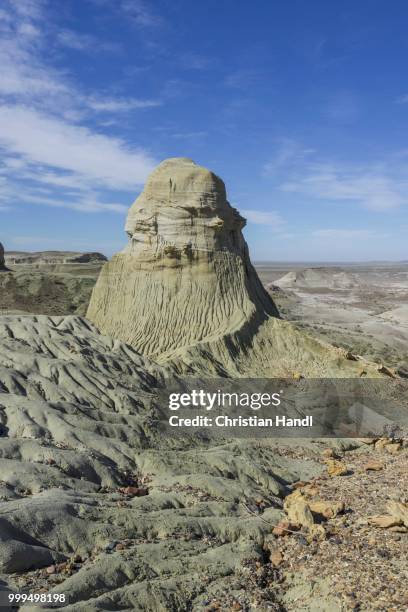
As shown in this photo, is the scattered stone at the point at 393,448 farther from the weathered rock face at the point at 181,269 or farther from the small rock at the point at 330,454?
the weathered rock face at the point at 181,269

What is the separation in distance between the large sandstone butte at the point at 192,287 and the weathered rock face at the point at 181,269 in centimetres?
4

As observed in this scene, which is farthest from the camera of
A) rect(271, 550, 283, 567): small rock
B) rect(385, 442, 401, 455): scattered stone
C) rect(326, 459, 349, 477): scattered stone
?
rect(385, 442, 401, 455): scattered stone

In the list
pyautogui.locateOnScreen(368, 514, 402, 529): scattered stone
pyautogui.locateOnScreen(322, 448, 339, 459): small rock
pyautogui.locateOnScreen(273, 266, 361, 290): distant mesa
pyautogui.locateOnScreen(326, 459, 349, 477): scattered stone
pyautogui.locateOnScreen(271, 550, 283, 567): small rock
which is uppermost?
pyautogui.locateOnScreen(273, 266, 361, 290): distant mesa

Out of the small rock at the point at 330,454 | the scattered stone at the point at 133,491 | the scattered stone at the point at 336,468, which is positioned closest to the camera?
the scattered stone at the point at 133,491

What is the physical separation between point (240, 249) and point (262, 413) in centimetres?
782

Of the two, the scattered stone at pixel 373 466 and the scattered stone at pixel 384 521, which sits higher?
the scattered stone at pixel 384 521

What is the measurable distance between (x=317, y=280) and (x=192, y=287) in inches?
3700

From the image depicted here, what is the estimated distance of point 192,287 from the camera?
1908cm

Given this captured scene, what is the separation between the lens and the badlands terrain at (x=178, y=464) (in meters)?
6.34

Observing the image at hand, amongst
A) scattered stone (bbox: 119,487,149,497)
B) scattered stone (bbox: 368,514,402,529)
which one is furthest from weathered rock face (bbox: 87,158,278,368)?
scattered stone (bbox: 368,514,402,529)

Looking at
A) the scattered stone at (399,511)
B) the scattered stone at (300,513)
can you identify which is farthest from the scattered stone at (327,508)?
the scattered stone at (399,511)

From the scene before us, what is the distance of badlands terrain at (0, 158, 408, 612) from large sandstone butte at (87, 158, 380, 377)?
6 centimetres

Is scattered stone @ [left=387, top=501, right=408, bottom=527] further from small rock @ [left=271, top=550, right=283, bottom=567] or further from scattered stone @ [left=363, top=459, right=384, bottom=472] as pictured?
scattered stone @ [left=363, top=459, right=384, bottom=472]

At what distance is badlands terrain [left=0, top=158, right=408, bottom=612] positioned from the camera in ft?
20.8
